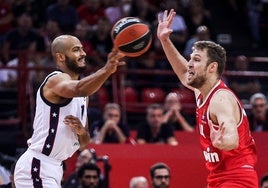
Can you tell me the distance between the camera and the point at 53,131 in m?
7.91

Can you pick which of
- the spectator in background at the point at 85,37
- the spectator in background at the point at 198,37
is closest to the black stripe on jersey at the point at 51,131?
the spectator in background at the point at 85,37

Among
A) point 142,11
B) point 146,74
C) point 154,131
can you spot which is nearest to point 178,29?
point 142,11

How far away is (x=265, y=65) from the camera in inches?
685

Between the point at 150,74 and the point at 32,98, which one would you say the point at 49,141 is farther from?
the point at 150,74

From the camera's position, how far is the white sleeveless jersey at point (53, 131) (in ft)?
25.9

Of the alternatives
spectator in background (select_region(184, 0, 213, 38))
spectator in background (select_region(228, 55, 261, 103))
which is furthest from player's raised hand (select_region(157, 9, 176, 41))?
spectator in background (select_region(184, 0, 213, 38))

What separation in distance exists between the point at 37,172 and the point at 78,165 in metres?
3.77

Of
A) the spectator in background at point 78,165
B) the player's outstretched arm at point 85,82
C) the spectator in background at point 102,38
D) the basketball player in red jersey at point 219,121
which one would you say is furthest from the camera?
the spectator in background at point 102,38

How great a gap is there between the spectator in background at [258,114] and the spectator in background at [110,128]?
2240mm

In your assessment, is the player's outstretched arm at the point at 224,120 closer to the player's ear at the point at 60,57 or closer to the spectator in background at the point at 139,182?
the player's ear at the point at 60,57

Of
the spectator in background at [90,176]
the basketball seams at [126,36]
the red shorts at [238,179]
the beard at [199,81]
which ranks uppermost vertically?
the basketball seams at [126,36]

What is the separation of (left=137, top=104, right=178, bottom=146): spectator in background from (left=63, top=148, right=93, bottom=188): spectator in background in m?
1.48

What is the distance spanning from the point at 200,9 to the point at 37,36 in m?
3.67

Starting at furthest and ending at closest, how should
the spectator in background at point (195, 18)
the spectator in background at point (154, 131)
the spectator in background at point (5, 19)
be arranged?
the spectator in background at point (195, 18)
the spectator in background at point (5, 19)
the spectator in background at point (154, 131)
